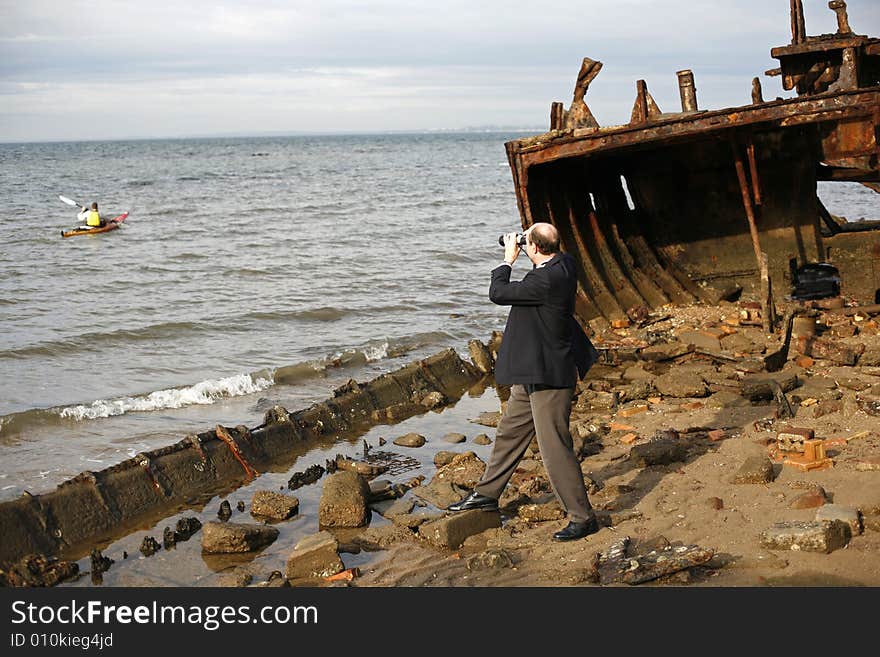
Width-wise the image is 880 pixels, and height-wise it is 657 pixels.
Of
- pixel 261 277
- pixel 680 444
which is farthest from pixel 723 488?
pixel 261 277

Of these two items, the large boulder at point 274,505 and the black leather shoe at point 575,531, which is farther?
the large boulder at point 274,505

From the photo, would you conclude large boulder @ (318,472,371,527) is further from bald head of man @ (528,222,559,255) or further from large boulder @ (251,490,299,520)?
bald head of man @ (528,222,559,255)

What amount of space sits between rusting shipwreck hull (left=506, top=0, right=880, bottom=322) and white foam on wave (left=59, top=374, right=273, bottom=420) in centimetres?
387

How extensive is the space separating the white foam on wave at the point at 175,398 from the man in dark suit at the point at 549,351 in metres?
6.00

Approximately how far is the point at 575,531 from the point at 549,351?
1083 millimetres

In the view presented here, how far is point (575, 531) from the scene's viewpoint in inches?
223

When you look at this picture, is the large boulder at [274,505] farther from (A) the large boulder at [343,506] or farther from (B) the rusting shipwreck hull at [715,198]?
(B) the rusting shipwreck hull at [715,198]

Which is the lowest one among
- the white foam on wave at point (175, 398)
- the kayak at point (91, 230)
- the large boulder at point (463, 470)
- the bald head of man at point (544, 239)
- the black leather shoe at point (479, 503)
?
the large boulder at point (463, 470)

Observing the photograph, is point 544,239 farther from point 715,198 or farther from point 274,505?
point 715,198

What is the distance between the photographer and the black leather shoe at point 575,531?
5664 millimetres

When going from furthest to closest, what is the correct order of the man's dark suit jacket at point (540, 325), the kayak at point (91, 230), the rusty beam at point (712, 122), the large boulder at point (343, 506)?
1. the kayak at point (91, 230)
2. the rusty beam at point (712, 122)
3. the large boulder at point (343, 506)
4. the man's dark suit jacket at point (540, 325)

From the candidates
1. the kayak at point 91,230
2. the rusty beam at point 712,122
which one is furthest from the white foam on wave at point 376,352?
the kayak at point 91,230

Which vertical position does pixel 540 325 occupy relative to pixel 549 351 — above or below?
above

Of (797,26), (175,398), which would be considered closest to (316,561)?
(175,398)
